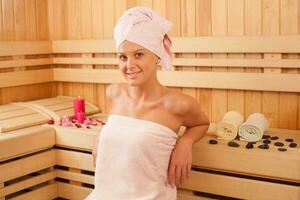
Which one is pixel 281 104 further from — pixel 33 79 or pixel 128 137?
pixel 33 79

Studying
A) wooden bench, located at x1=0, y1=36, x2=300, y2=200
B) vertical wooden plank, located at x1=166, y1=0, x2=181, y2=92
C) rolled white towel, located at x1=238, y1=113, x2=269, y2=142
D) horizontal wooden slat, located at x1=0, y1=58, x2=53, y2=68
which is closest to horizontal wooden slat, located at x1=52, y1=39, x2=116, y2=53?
wooden bench, located at x1=0, y1=36, x2=300, y2=200

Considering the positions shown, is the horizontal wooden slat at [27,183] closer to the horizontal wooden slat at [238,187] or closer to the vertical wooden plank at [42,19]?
the horizontal wooden slat at [238,187]

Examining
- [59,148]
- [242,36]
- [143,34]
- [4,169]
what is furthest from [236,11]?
[4,169]

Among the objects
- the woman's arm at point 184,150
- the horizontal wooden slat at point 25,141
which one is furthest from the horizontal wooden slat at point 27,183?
the woman's arm at point 184,150

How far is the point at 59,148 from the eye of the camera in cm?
305

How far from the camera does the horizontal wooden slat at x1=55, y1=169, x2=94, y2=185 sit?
2896mm

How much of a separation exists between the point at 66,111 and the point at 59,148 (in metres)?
0.35

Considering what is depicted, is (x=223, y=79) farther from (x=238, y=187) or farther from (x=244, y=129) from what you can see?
(x=238, y=187)

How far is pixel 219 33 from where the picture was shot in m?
2.92

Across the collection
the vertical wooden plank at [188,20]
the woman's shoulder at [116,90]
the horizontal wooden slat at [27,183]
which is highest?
the vertical wooden plank at [188,20]

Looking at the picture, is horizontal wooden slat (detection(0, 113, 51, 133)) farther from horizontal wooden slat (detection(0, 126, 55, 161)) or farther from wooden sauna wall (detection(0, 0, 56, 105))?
wooden sauna wall (detection(0, 0, 56, 105))

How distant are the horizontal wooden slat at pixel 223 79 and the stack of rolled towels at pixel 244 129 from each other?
0.75 feet

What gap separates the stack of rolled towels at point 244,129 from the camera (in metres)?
2.50

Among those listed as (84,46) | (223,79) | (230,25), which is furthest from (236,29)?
(84,46)
